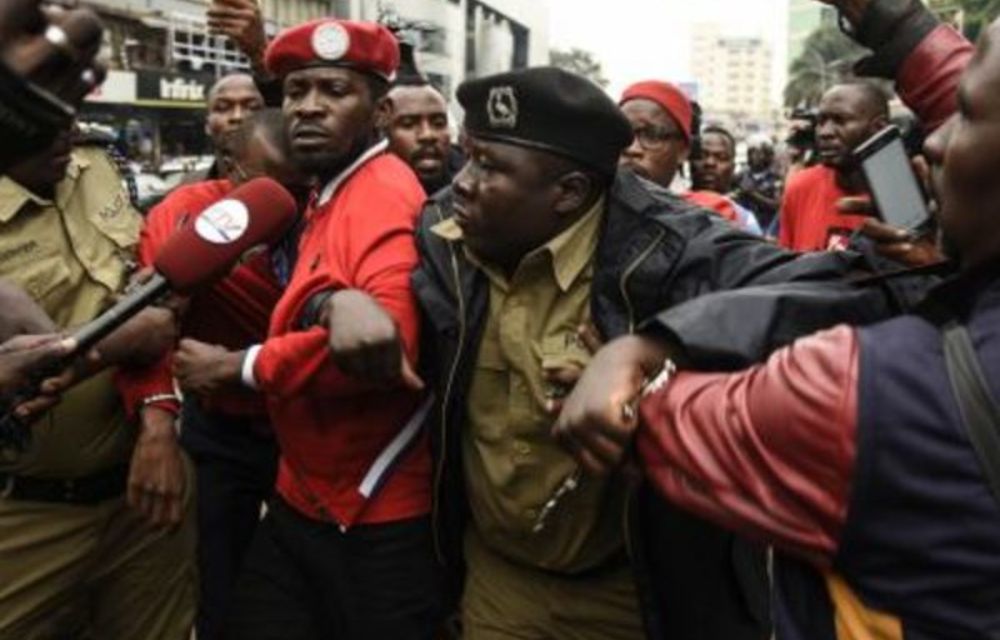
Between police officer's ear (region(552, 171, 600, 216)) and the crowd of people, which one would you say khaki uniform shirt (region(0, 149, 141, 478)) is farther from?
police officer's ear (region(552, 171, 600, 216))

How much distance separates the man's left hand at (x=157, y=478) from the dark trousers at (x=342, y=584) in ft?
0.95

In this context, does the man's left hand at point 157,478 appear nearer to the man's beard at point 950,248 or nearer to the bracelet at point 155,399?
the bracelet at point 155,399

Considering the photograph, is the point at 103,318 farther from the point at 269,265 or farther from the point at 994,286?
the point at 994,286

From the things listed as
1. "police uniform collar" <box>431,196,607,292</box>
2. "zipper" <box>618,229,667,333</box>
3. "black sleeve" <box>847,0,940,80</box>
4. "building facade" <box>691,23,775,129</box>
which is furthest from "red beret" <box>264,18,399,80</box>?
"building facade" <box>691,23,775,129</box>

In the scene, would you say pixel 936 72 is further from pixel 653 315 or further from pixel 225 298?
pixel 225 298

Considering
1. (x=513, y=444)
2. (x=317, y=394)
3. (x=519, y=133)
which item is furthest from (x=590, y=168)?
(x=317, y=394)

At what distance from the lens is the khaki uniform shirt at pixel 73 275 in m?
2.81

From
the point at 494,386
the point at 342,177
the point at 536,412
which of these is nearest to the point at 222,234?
the point at 342,177

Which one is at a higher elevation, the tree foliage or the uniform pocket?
the tree foliage

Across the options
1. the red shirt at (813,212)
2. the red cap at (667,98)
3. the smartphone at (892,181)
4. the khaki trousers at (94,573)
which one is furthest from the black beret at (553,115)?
the red shirt at (813,212)

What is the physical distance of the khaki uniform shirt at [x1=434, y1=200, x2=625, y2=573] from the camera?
2516 mm

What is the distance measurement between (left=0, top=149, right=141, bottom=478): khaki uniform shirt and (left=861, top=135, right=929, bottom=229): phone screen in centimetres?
199

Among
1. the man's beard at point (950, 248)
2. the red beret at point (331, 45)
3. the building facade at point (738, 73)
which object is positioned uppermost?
the red beret at point (331, 45)

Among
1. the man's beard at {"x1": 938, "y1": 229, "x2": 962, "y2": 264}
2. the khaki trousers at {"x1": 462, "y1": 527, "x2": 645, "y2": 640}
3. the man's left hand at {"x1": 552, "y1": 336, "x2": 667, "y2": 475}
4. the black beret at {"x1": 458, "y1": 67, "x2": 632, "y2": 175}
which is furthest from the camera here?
the khaki trousers at {"x1": 462, "y1": 527, "x2": 645, "y2": 640}
